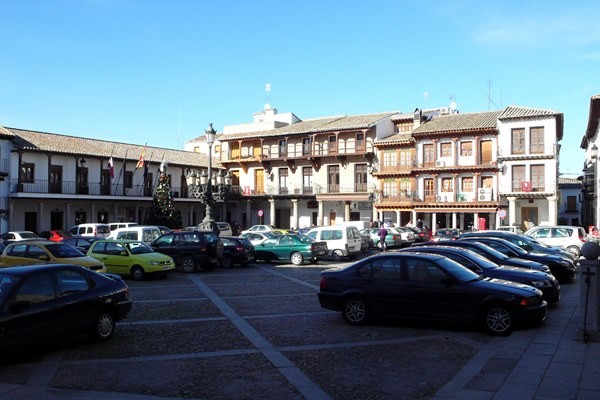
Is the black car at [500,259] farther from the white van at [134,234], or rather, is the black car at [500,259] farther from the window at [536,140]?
the window at [536,140]

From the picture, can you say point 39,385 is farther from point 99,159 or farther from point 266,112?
point 266,112

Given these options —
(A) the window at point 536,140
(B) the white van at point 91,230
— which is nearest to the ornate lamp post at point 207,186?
(B) the white van at point 91,230

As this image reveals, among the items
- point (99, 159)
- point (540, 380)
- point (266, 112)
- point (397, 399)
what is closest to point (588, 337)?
point (540, 380)

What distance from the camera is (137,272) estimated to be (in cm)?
1973

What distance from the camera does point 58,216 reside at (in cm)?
4534

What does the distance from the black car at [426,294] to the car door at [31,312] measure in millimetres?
5318

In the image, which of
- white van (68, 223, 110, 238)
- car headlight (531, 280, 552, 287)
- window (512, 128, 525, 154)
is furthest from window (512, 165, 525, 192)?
car headlight (531, 280, 552, 287)

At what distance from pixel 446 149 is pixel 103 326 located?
42353mm

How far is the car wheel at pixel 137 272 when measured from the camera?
1964cm

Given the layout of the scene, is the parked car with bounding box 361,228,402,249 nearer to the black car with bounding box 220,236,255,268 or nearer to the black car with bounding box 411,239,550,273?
the black car with bounding box 220,236,255,268

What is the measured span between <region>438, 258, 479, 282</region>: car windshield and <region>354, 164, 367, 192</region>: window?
134 feet

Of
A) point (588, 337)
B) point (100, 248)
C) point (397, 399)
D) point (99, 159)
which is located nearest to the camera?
point (397, 399)

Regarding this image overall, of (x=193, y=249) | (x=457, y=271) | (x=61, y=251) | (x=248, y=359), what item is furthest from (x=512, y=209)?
(x=248, y=359)

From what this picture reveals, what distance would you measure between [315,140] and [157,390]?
158ft
